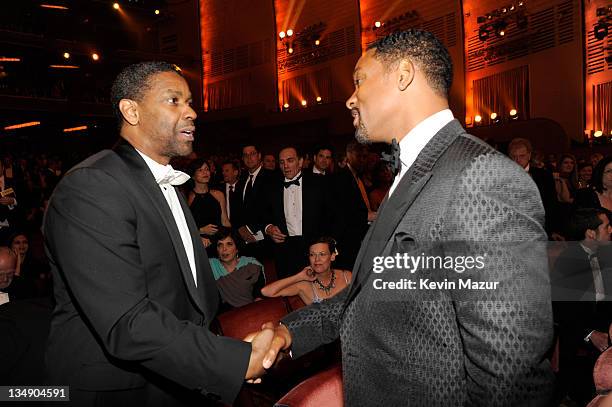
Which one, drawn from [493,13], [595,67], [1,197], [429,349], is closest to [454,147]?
[429,349]

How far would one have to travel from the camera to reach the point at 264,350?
71.6 inches

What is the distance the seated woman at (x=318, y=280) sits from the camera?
4178 millimetres

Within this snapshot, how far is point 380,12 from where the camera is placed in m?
15.4

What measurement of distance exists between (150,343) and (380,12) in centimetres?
1532

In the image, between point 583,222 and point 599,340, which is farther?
point 583,222

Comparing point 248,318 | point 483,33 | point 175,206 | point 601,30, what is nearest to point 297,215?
point 248,318

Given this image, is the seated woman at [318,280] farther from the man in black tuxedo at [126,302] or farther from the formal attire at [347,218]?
the man in black tuxedo at [126,302]

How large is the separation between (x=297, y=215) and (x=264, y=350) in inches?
138

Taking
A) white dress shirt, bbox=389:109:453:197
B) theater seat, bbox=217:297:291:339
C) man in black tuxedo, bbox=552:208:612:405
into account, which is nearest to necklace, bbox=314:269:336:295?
theater seat, bbox=217:297:291:339

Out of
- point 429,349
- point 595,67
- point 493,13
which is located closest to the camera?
point 429,349

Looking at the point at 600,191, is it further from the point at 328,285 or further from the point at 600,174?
the point at 328,285

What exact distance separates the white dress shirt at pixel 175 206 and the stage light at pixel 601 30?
11.5 m

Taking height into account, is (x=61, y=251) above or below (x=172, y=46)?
below

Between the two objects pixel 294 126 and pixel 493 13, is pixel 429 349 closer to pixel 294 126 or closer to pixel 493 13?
pixel 493 13
